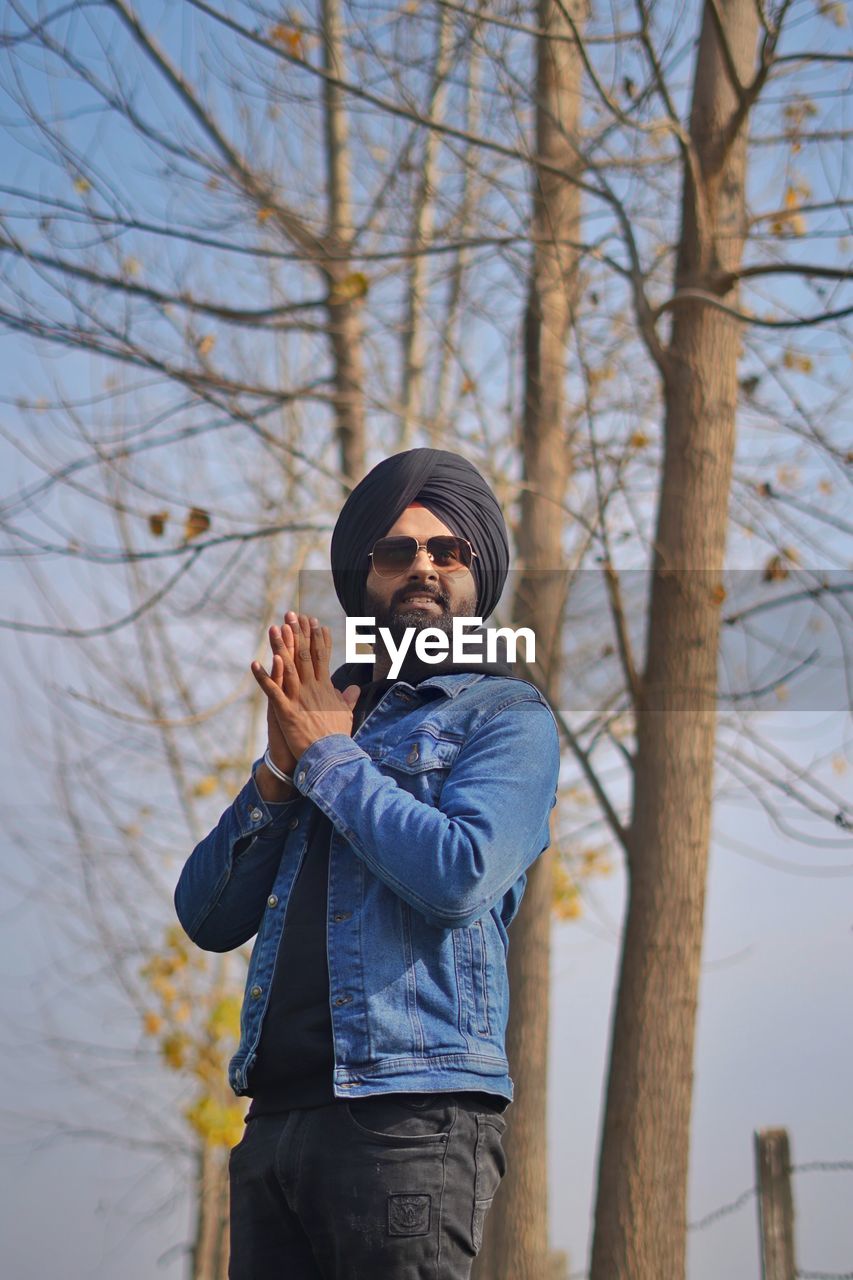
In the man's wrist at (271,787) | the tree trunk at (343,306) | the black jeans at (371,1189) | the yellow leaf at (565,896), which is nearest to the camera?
the black jeans at (371,1189)

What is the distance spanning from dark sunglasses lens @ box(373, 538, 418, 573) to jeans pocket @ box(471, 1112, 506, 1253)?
0.88m

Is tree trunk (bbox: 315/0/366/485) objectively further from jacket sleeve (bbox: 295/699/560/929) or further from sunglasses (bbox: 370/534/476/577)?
jacket sleeve (bbox: 295/699/560/929)

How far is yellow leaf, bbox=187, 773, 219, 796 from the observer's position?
10.2m

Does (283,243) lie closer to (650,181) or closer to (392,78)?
(392,78)

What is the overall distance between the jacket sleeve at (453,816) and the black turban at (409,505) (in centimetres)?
35

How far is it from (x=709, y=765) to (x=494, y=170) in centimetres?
343

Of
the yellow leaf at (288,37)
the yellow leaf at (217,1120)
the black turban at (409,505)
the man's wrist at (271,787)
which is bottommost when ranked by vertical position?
the yellow leaf at (217,1120)

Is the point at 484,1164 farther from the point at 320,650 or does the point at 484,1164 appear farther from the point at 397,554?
the point at 397,554

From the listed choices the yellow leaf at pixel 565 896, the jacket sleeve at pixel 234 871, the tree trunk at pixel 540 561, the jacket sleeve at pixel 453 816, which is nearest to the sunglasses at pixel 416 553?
the jacket sleeve at pixel 453 816

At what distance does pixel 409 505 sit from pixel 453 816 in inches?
24.3

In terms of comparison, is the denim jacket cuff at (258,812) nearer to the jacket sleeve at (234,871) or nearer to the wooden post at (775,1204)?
the jacket sleeve at (234,871)

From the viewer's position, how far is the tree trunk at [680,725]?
4.65 metres

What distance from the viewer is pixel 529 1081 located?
6.09 meters

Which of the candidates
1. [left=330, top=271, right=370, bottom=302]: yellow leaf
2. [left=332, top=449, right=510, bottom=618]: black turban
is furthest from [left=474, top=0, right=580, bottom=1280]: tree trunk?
[left=332, top=449, right=510, bottom=618]: black turban
